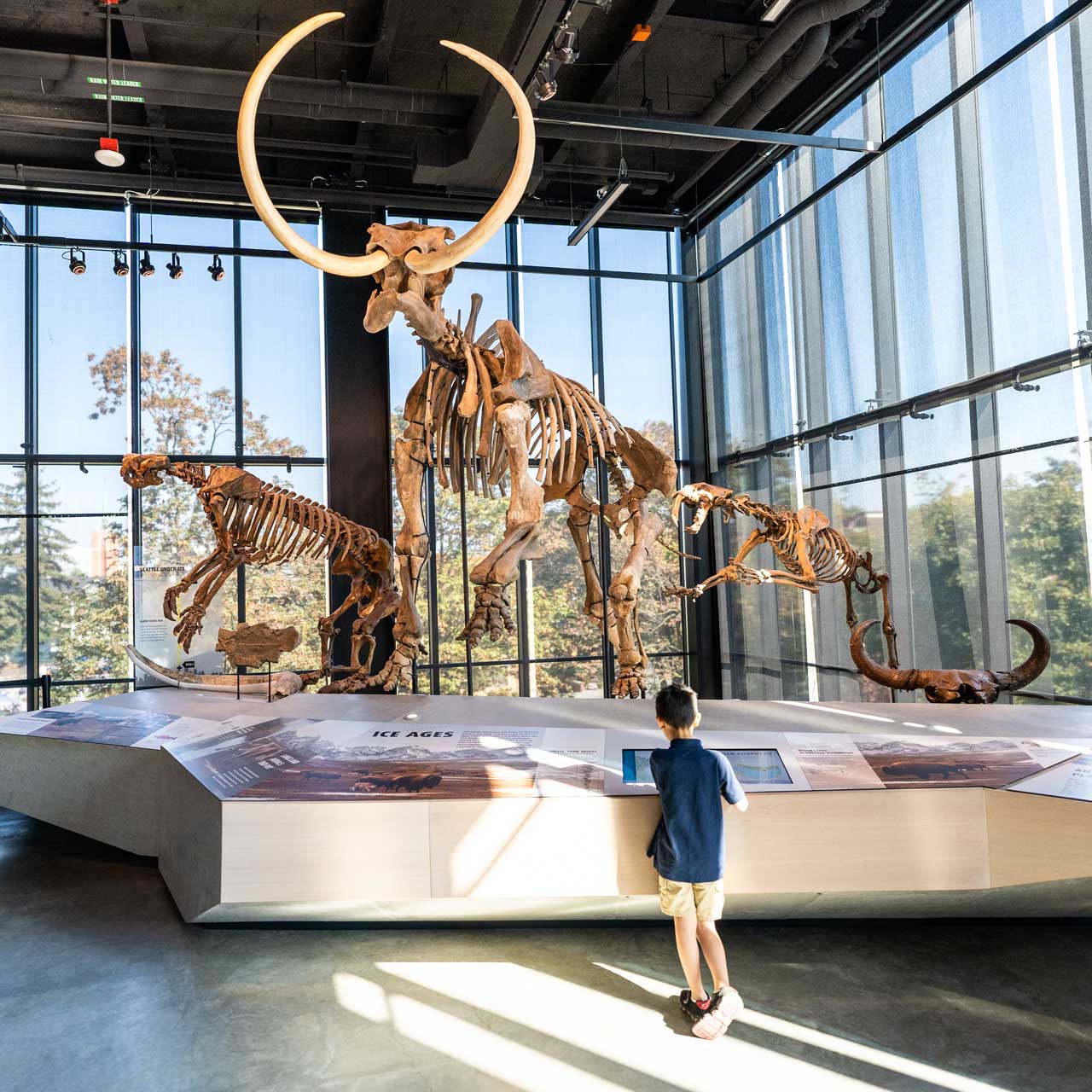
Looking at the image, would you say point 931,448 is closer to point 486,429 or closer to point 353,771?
point 486,429

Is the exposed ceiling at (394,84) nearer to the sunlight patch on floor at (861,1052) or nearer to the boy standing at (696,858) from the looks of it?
the boy standing at (696,858)

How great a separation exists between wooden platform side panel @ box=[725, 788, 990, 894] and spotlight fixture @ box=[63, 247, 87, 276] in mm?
10409

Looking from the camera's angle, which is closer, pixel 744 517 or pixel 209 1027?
pixel 209 1027

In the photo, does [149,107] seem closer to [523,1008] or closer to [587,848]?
[587,848]

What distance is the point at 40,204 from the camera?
1078cm

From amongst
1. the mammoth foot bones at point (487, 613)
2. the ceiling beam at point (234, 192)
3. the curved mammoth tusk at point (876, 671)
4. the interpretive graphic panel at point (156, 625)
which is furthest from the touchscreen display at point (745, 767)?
the ceiling beam at point (234, 192)

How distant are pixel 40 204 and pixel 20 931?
9915 mm

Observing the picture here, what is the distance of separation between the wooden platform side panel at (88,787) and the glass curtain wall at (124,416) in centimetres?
482

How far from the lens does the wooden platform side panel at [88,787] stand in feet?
15.6

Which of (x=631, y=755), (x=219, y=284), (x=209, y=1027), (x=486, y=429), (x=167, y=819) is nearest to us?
(x=209, y=1027)

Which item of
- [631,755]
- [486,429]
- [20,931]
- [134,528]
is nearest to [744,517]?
[486,429]

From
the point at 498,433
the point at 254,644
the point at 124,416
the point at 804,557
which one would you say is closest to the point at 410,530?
the point at 498,433

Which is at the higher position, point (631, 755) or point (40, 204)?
point (40, 204)

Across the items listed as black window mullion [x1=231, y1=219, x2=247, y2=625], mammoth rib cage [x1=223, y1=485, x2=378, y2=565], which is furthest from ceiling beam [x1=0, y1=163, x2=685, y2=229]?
mammoth rib cage [x1=223, y1=485, x2=378, y2=565]
